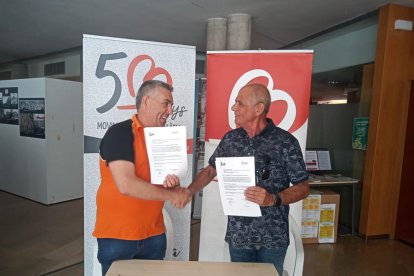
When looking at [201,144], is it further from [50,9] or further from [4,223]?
[50,9]

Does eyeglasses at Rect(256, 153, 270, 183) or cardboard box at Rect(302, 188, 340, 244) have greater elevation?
eyeglasses at Rect(256, 153, 270, 183)

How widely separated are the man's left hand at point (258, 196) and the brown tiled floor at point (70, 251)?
1.97 metres

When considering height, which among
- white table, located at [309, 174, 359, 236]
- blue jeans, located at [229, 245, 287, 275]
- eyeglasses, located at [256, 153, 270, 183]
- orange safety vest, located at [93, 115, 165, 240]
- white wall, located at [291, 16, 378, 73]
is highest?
A: white wall, located at [291, 16, 378, 73]

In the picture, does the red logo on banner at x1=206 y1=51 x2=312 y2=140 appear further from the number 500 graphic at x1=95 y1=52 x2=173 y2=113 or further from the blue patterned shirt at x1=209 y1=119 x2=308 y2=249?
the blue patterned shirt at x1=209 y1=119 x2=308 y2=249

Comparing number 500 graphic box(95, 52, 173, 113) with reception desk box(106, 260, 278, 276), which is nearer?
reception desk box(106, 260, 278, 276)

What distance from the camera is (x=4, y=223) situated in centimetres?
394

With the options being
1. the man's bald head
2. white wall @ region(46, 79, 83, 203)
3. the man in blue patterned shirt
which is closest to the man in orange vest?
the man in blue patterned shirt

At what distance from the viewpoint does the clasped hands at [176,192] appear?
1.28 metres

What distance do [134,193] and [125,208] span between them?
0.17 metres

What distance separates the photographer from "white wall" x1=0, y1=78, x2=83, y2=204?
15.2 feet

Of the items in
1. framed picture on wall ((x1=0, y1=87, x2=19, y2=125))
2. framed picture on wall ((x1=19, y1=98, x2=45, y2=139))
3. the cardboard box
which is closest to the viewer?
the cardboard box

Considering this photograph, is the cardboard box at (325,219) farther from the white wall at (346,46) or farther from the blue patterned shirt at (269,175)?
the blue patterned shirt at (269,175)

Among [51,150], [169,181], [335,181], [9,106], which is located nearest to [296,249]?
Result: [169,181]

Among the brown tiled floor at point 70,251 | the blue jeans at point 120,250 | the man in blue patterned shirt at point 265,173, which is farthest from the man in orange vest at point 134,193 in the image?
the brown tiled floor at point 70,251
